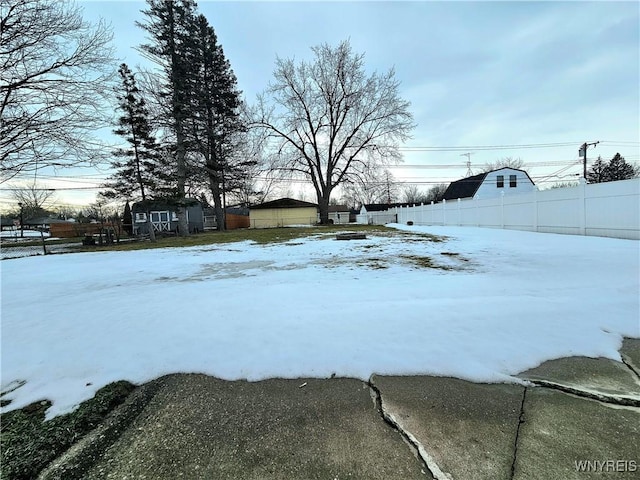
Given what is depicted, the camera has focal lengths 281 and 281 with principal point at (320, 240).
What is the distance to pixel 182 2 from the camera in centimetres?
1833

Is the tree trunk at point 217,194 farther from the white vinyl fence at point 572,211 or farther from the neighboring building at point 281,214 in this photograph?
the white vinyl fence at point 572,211

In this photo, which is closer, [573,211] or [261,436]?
[261,436]

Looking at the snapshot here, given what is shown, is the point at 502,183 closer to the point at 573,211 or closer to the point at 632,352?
the point at 573,211

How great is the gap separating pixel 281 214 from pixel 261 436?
3401cm

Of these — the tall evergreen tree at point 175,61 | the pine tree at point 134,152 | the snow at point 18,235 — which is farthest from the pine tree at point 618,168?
the snow at point 18,235

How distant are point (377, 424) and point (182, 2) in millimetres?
25305

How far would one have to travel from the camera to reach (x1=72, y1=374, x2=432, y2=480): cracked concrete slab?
1256 millimetres

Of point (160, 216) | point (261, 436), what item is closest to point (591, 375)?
point (261, 436)

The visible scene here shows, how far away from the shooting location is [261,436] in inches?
58.4

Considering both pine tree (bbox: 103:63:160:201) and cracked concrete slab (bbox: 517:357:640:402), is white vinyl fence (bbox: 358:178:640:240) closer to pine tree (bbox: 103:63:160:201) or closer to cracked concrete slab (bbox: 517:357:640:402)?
cracked concrete slab (bbox: 517:357:640:402)

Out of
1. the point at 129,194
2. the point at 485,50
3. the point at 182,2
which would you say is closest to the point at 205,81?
the point at 182,2

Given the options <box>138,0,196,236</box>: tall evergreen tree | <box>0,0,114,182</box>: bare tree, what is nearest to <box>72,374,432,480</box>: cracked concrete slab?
<box>0,0,114,182</box>: bare tree

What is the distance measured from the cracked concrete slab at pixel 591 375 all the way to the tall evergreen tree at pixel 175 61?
18340 mm

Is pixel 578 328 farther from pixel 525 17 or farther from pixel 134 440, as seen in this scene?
pixel 525 17
